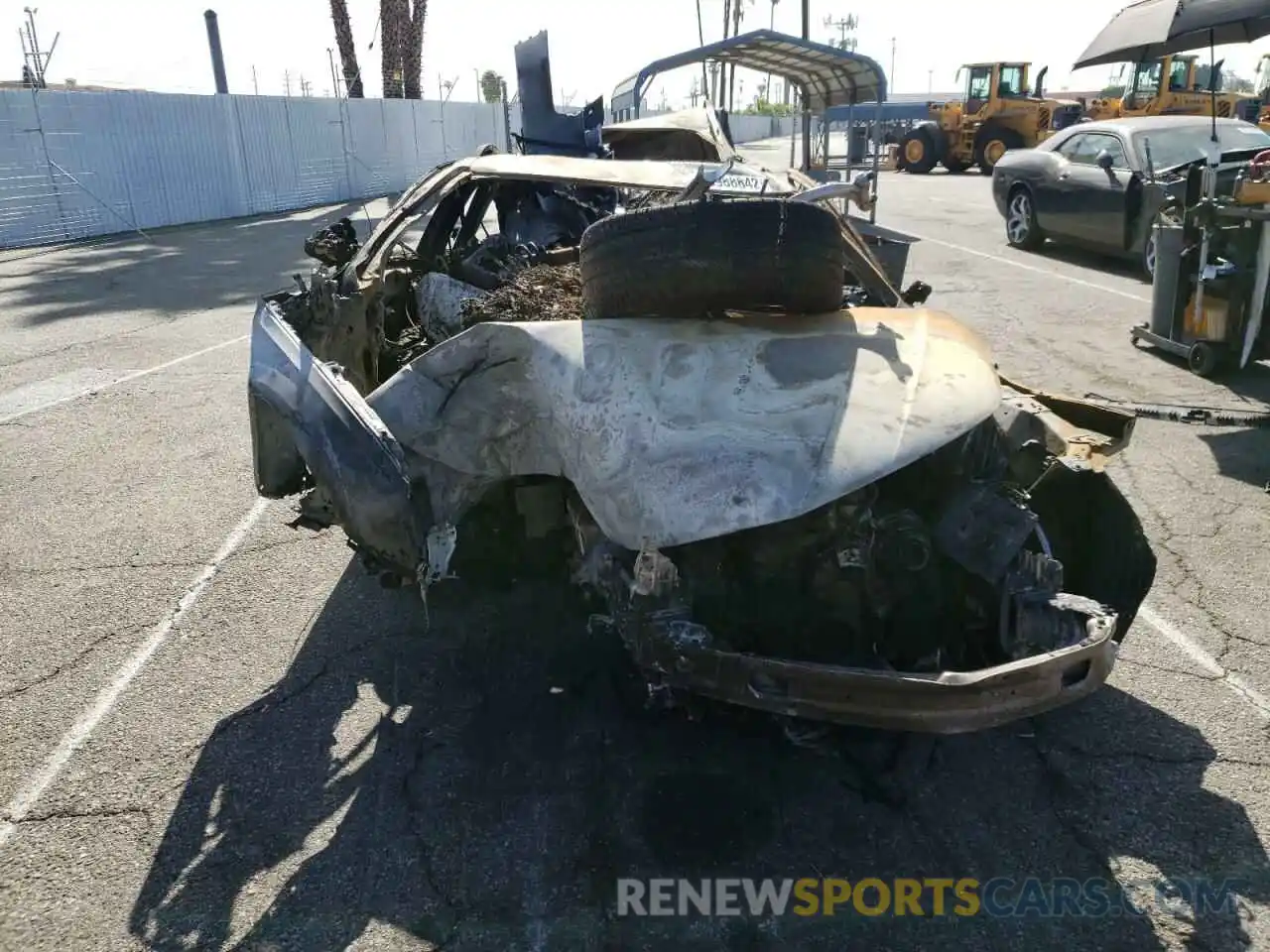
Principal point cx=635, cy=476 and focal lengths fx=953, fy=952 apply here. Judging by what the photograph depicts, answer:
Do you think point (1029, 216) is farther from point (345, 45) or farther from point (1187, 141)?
point (345, 45)

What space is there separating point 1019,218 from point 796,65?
3.93 m

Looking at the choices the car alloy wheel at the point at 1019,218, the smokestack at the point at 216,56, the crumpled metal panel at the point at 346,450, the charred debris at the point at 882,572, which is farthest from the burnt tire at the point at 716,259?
the smokestack at the point at 216,56

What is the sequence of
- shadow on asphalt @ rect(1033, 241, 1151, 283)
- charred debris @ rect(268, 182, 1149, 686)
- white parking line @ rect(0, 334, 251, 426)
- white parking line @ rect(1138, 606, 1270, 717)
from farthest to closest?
shadow on asphalt @ rect(1033, 241, 1151, 283) → white parking line @ rect(0, 334, 251, 426) → white parking line @ rect(1138, 606, 1270, 717) → charred debris @ rect(268, 182, 1149, 686)

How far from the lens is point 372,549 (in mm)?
3117

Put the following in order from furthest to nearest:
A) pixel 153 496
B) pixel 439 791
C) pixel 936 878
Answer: pixel 153 496
pixel 439 791
pixel 936 878

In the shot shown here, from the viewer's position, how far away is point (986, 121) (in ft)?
89.9

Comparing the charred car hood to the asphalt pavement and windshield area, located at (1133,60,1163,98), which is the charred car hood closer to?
the asphalt pavement

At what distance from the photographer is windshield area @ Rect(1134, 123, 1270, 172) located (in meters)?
10.6

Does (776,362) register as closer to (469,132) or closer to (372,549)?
(372,549)

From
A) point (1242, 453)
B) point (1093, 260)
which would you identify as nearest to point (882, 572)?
point (1242, 453)

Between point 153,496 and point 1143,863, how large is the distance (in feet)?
16.7

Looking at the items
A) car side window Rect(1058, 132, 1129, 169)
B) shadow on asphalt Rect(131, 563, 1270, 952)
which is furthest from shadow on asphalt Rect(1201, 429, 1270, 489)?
car side window Rect(1058, 132, 1129, 169)

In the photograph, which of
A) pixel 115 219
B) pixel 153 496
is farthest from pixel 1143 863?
pixel 115 219

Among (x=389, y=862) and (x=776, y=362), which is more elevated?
(x=776, y=362)
